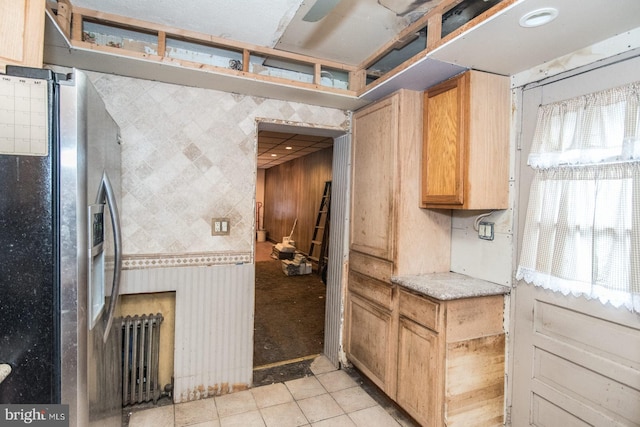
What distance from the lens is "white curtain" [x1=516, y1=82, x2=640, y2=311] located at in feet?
4.76

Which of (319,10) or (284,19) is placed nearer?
(319,10)

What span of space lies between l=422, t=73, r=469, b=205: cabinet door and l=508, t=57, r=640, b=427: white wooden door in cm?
37

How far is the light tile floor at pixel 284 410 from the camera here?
2148 mm

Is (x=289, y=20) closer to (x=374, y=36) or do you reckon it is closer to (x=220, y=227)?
(x=374, y=36)

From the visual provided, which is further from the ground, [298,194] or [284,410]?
[298,194]

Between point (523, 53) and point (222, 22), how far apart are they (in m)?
1.73

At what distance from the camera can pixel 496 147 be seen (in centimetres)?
200

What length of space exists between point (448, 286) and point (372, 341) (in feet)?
2.73

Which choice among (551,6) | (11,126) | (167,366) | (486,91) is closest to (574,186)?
(486,91)

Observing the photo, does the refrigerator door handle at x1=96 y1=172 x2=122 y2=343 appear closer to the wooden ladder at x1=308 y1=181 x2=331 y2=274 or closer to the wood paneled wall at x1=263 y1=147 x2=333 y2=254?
the wooden ladder at x1=308 y1=181 x2=331 y2=274

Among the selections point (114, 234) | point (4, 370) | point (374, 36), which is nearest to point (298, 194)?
point (374, 36)

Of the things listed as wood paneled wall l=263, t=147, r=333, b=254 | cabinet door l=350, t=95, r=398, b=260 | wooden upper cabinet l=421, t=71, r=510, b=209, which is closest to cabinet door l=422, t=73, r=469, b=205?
wooden upper cabinet l=421, t=71, r=510, b=209

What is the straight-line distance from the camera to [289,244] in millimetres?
7801

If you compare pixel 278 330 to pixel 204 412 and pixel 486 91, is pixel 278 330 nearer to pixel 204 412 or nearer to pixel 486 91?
pixel 204 412
